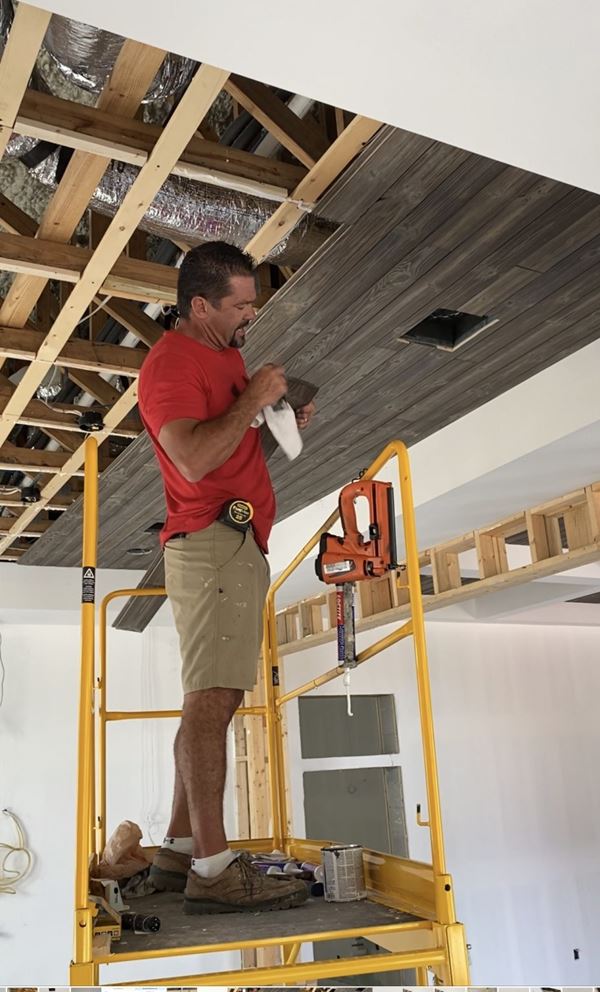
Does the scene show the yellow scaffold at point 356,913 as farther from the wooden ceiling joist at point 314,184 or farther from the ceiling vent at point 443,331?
the ceiling vent at point 443,331

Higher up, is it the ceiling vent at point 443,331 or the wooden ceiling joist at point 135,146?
the wooden ceiling joist at point 135,146

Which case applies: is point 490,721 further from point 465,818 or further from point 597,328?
point 597,328

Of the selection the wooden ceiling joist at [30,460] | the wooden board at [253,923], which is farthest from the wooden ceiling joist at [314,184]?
the wooden board at [253,923]

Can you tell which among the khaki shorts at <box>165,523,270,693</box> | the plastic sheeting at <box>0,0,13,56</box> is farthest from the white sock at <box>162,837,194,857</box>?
the plastic sheeting at <box>0,0,13,56</box>

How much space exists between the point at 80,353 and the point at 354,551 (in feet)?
7.46

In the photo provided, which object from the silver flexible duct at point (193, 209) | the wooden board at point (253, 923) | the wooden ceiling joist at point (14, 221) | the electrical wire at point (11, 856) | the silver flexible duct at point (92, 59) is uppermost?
the wooden ceiling joist at point (14, 221)

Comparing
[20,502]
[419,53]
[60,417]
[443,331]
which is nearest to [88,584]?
[419,53]

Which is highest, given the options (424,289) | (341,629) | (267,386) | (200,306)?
(424,289)

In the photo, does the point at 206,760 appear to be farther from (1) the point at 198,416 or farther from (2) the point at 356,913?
(1) the point at 198,416

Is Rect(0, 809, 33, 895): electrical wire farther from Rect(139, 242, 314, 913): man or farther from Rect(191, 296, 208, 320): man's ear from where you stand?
Rect(191, 296, 208, 320): man's ear

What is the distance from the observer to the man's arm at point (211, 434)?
1981 mm

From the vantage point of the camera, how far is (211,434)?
6.51 feet

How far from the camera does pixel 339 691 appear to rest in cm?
891

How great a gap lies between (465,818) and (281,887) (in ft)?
24.1
